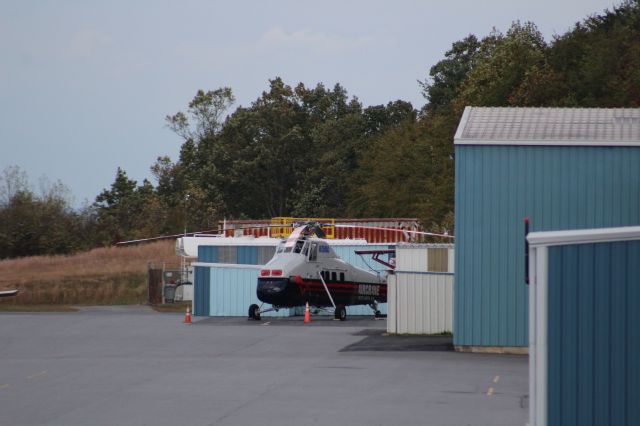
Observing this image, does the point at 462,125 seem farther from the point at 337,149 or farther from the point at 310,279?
the point at 337,149

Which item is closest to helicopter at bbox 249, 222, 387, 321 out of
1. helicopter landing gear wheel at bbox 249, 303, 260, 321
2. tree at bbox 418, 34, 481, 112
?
helicopter landing gear wheel at bbox 249, 303, 260, 321

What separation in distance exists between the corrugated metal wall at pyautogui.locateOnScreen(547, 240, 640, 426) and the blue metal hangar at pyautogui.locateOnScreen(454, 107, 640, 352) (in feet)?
39.3

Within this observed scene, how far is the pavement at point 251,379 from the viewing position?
15641 millimetres

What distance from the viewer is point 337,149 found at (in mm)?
94125

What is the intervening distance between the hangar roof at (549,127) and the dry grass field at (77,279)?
103 feet

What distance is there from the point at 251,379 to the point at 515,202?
7890 millimetres

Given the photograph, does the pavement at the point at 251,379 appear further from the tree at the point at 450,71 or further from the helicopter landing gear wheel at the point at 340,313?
the tree at the point at 450,71

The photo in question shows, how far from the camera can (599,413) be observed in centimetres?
1221

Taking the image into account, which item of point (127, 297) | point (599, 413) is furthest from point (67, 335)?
point (127, 297)

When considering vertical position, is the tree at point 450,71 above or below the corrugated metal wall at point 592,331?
above

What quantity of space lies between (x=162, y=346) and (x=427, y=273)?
740 cm

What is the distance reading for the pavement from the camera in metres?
15.6

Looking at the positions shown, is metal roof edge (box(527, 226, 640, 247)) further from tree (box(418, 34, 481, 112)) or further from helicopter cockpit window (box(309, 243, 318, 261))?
tree (box(418, 34, 481, 112))

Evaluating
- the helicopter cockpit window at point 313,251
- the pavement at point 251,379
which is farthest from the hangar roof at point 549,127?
the helicopter cockpit window at point 313,251
